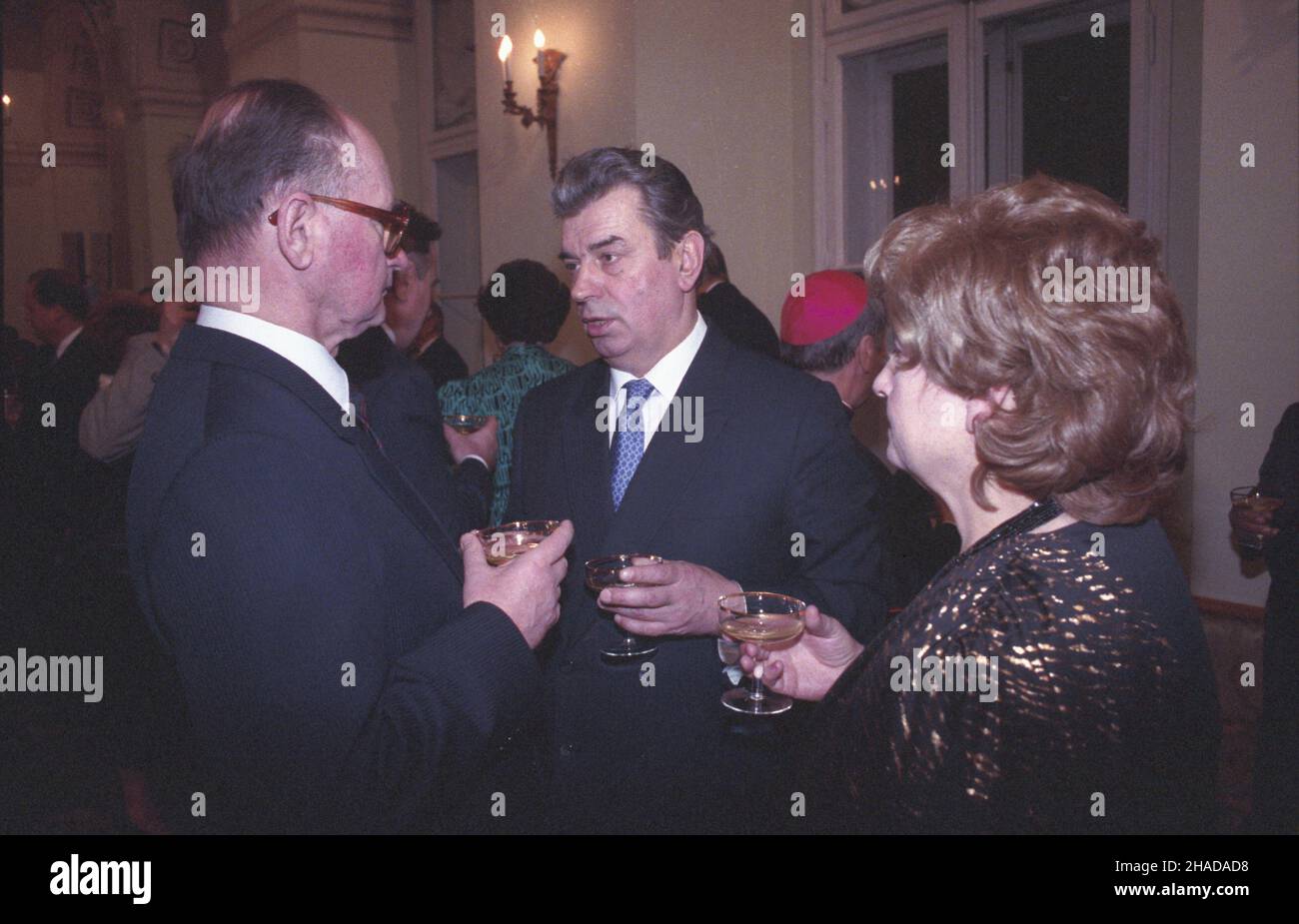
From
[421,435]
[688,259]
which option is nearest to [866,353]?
[688,259]

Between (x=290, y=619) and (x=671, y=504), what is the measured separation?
90cm

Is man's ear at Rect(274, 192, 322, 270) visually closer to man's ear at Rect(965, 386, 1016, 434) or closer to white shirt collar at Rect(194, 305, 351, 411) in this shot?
white shirt collar at Rect(194, 305, 351, 411)

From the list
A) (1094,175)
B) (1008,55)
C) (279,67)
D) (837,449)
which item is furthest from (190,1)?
(837,449)

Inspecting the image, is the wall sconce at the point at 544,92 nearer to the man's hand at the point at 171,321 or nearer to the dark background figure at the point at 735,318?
the dark background figure at the point at 735,318

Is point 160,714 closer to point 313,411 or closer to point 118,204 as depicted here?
point 313,411

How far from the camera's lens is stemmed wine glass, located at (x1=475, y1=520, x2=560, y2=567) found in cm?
143

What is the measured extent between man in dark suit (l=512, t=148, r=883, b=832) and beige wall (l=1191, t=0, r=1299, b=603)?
7.56 ft

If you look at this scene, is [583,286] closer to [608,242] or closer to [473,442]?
[608,242]

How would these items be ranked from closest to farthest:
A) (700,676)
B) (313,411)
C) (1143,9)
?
(313,411)
(700,676)
(1143,9)

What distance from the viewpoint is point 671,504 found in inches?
71.9

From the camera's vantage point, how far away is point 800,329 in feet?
8.29
